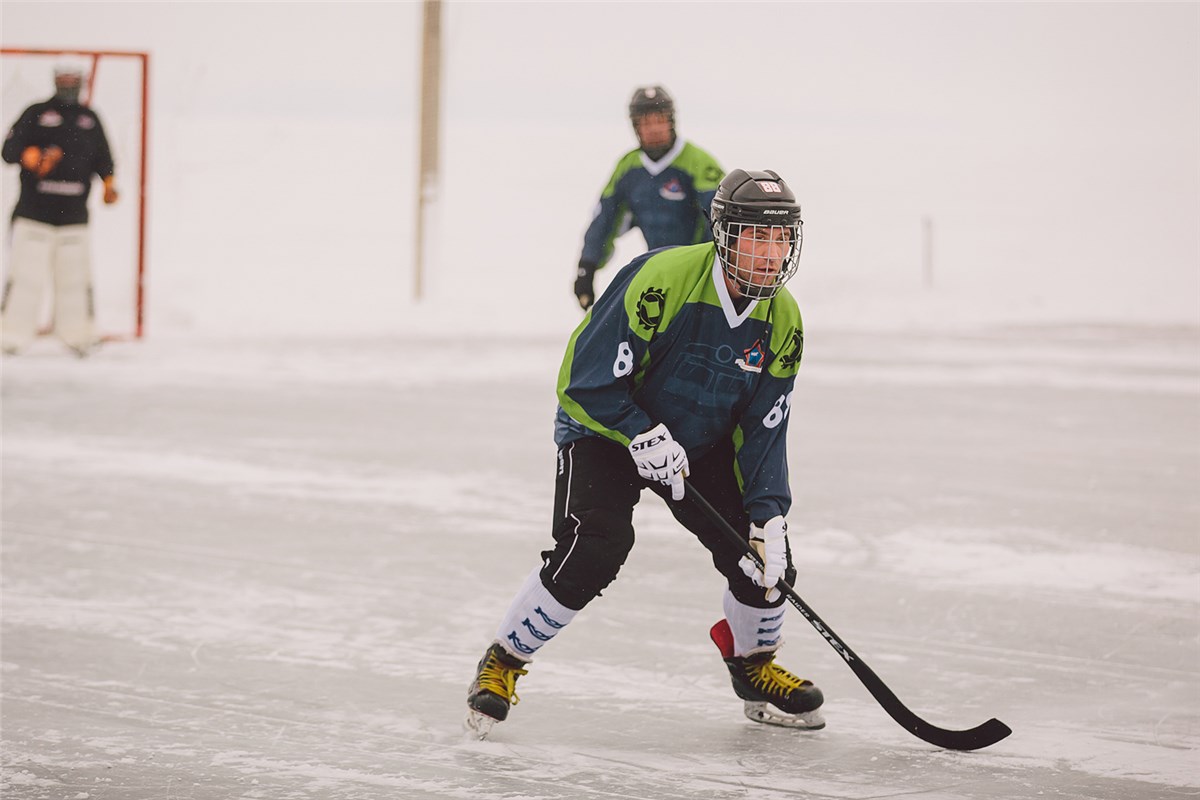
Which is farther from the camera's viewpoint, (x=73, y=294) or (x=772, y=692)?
(x=73, y=294)

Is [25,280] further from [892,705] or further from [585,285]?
[892,705]

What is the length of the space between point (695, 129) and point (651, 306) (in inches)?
731

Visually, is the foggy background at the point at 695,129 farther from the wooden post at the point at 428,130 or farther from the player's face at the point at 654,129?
the player's face at the point at 654,129

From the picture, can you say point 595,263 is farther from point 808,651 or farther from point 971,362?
point 971,362

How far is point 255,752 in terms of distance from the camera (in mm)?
3244

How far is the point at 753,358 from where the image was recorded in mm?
3279

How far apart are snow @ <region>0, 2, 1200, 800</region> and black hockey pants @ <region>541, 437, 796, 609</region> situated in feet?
1.17

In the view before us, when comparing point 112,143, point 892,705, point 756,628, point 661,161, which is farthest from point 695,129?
point 892,705

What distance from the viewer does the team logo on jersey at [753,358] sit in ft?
10.7

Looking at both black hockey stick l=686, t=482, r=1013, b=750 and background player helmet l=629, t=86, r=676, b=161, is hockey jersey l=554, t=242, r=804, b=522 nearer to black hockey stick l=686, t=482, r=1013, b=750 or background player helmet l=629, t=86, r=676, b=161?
black hockey stick l=686, t=482, r=1013, b=750

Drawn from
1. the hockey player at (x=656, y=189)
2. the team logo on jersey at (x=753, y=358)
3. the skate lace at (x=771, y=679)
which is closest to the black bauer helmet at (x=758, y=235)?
the team logo on jersey at (x=753, y=358)

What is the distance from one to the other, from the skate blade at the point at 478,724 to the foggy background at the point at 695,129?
1191 cm

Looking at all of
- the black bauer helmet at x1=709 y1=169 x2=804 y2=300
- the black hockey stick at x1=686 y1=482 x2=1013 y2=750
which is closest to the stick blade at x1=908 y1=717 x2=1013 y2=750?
the black hockey stick at x1=686 y1=482 x2=1013 y2=750

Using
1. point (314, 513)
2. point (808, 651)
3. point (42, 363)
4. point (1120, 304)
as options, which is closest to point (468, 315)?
point (42, 363)
